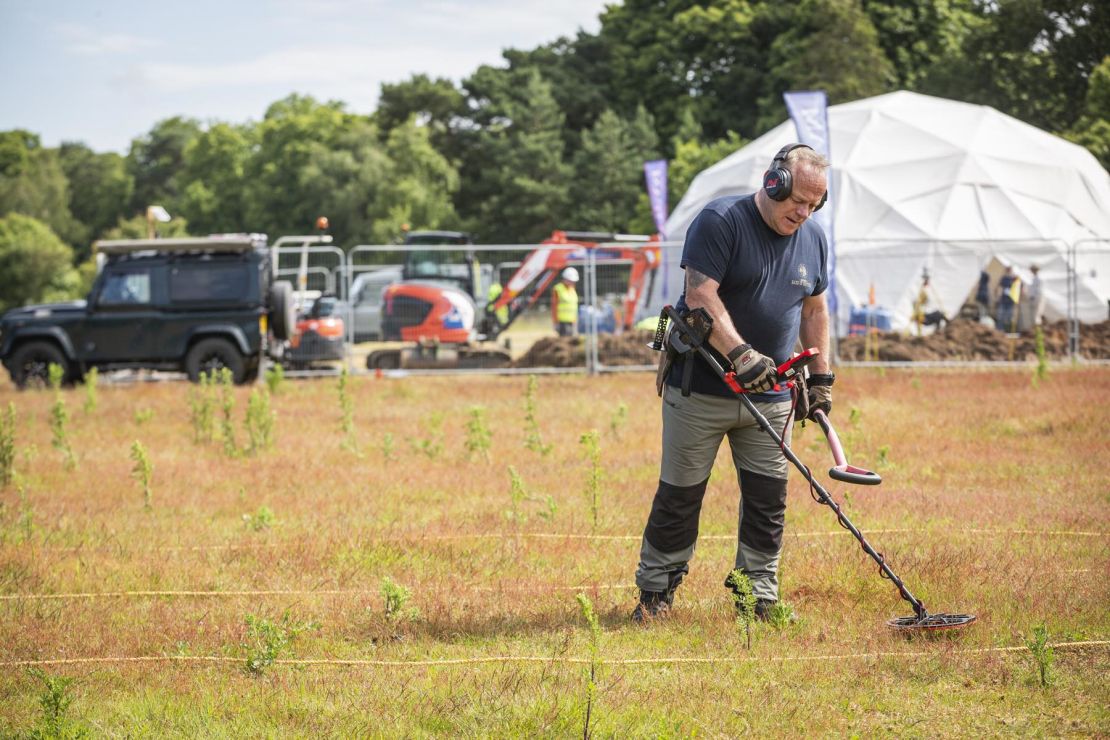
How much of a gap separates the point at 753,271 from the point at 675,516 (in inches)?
48.5

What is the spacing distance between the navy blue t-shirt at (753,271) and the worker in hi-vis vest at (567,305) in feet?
53.6

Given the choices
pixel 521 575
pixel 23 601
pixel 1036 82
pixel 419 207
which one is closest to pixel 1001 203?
pixel 1036 82

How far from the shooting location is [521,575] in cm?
716

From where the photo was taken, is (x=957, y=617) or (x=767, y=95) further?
(x=767, y=95)

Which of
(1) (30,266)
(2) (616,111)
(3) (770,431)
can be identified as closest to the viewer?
(3) (770,431)

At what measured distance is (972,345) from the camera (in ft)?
68.5

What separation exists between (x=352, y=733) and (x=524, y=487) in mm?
5157

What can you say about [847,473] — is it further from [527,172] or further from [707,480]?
[527,172]

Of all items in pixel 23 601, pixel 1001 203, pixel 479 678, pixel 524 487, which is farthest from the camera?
pixel 1001 203

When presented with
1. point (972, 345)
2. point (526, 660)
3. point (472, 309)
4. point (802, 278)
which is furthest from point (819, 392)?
point (472, 309)

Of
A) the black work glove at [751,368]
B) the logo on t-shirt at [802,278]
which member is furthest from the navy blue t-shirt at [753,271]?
the black work glove at [751,368]

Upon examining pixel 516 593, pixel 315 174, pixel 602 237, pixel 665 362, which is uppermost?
pixel 315 174

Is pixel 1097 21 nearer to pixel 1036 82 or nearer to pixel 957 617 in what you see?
pixel 1036 82

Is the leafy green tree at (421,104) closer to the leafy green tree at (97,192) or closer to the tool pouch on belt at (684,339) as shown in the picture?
the leafy green tree at (97,192)
